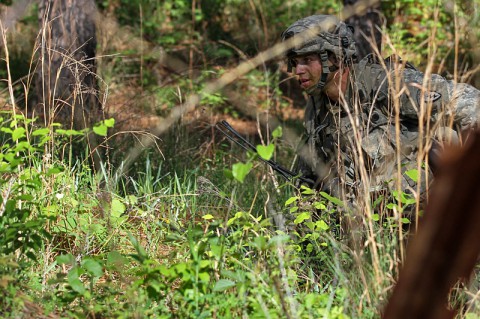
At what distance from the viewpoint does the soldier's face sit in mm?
4234

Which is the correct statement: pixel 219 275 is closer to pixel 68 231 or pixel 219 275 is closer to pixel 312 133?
pixel 68 231

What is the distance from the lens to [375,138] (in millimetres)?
3971

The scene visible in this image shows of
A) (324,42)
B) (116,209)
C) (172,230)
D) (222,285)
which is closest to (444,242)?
(222,285)

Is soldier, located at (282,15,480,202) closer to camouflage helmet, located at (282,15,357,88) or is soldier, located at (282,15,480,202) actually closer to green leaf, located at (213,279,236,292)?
camouflage helmet, located at (282,15,357,88)

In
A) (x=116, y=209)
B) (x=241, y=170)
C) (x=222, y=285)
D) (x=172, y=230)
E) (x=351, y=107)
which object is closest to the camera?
(x=241, y=170)

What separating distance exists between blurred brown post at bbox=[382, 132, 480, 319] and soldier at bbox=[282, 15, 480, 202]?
2.13 metres

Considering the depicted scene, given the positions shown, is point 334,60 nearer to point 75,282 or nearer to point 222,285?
point 222,285

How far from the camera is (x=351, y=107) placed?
162 inches

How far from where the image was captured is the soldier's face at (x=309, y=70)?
4234 millimetres

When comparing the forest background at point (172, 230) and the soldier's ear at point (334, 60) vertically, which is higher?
the soldier's ear at point (334, 60)

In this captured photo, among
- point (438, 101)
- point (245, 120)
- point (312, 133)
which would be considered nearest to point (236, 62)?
point (245, 120)

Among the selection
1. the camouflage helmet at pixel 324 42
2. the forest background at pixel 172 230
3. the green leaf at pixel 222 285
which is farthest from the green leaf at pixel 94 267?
the camouflage helmet at pixel 324 42

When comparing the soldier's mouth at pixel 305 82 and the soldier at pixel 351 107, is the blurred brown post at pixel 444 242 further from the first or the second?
the soldier's mouth at pixel 305 82

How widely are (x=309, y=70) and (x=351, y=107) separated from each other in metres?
0.32
